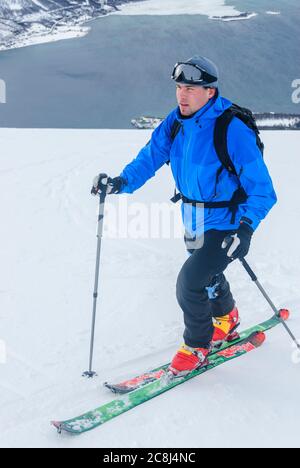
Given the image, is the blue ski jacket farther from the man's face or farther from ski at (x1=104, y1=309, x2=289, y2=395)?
ski at (x1=104, y1=309, x2=289, y2=395)

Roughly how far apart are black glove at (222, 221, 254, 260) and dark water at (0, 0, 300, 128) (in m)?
6.79

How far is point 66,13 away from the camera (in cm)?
1088

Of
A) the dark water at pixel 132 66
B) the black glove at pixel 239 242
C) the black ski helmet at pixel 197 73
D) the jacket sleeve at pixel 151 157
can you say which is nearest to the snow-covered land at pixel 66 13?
the dark water at pixel 132 66

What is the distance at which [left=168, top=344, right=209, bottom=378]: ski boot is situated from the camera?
310 centimetres

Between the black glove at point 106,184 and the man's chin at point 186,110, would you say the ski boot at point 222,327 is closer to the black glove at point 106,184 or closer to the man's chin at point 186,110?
the black glove at point 106,184

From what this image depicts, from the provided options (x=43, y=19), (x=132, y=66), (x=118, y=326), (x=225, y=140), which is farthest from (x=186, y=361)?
(x=43, y=19)

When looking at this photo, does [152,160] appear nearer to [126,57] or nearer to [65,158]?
[65,158]

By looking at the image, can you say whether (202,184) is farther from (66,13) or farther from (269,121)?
(66,13)

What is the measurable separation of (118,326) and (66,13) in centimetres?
880

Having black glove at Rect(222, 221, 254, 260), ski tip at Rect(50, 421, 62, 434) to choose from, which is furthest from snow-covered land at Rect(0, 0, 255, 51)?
ski tip at Rect(50, 421, 62, 434)

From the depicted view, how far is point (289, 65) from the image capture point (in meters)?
9.52

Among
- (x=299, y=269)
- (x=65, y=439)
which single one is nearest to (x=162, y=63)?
(x=299, y=269)

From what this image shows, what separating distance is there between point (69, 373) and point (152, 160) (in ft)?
4.84

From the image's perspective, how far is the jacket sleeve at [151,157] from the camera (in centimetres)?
306
